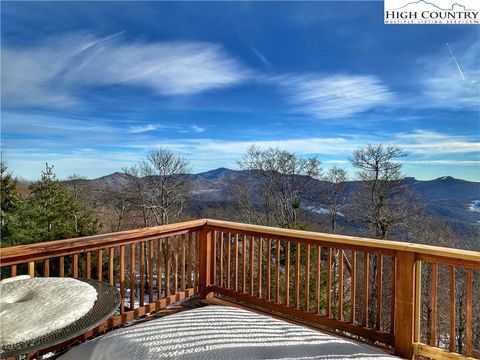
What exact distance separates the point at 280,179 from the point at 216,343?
17005 mm

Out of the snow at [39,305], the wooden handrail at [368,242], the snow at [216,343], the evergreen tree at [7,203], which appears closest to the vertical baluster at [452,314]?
the wooden handrail at [368,242]

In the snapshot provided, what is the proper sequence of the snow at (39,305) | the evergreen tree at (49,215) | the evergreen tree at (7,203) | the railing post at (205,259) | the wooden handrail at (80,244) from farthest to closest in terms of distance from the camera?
the evergreen tree at (49,215) → the evergreen tree at (7,203) → the railing post at (205,259) → the wooden handrail at (80,244) → the snow at (39,305)

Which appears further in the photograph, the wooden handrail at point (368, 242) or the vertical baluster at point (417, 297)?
the vertical baluster at point (417, 297)

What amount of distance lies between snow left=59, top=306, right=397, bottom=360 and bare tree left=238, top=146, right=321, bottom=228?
51.3ft

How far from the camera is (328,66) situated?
455 inches

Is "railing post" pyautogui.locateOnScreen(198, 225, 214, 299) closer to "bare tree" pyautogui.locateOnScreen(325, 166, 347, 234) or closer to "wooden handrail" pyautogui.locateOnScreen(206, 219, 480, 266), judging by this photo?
"wooden handrail" pyautogui.locateOnScreen(206, 219, 480, 266)

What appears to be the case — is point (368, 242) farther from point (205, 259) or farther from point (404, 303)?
point (205, 259)

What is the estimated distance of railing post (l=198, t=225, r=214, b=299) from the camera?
3.98 metres

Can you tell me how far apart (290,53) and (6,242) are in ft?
36.1

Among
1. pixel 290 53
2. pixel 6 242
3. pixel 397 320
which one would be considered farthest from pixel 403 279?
pixel 6 242

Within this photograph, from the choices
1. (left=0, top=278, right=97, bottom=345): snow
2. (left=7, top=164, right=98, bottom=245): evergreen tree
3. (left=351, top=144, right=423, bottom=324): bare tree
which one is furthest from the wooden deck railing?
(left=351, top=144, right=423, bottom=324): bare tree

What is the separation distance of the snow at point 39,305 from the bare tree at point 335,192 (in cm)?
1608

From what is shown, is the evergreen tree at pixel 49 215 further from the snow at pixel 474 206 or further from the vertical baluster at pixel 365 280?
the snow at pixel 474 206

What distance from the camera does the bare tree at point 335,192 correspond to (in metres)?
16.8
